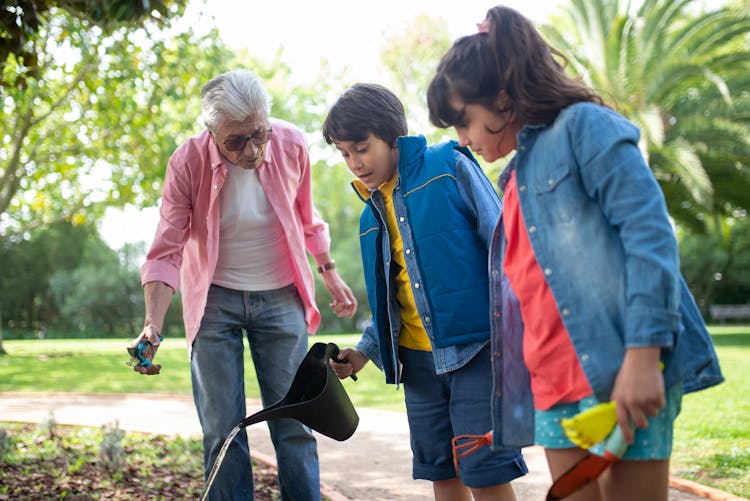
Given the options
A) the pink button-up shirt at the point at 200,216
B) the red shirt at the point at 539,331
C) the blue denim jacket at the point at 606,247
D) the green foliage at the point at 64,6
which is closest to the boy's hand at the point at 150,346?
the pink button-up shirt at the point at 200,216

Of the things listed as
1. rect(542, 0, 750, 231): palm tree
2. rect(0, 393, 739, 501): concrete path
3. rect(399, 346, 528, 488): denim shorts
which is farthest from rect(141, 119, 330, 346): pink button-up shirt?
rect(542, 0, 750, 231): palm tree

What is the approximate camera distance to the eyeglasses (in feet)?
10.3

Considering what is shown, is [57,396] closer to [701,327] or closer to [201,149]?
[201,149]

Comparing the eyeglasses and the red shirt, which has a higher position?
the eyeglasses

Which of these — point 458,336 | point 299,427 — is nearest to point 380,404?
point 299,427

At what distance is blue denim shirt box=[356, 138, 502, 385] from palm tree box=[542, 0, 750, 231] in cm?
1202

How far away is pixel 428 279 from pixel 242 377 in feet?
3.72

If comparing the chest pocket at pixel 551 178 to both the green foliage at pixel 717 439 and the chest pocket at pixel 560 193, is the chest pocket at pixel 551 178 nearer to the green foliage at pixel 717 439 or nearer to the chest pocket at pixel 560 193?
the chest pocket at pixel 560 193

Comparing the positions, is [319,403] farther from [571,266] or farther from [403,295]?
[571,266]

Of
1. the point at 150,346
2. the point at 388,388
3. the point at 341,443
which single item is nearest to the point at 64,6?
the point at 150,346

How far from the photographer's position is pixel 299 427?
3314 mm

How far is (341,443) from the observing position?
604 centimetres

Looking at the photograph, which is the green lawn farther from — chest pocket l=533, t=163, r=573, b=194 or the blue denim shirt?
chest pocket l=533, t=163, r=573, b=194

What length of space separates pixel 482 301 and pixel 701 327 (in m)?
0.86
